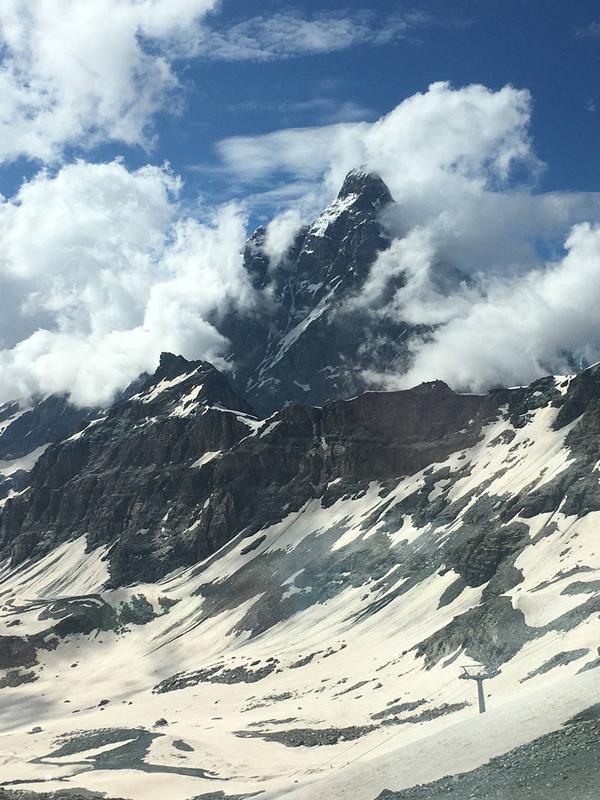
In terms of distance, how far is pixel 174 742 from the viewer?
396ft

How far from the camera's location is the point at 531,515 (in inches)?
7495

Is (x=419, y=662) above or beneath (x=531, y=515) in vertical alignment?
beneath

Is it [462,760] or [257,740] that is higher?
[462,760]

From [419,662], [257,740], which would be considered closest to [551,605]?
[419,662]

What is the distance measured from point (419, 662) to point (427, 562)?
2231 inches

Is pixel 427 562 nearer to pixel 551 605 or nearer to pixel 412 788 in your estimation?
pixel 551 605

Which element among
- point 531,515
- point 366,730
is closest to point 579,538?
point 531,515

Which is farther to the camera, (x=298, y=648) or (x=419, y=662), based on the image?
(x=298, y=648)

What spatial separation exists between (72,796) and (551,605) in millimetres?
73107

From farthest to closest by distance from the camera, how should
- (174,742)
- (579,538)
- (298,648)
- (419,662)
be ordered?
(298,648)
(579,538)
(419,662)
(174,742)

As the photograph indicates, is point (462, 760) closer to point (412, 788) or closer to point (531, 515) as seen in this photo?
point (412, 788)

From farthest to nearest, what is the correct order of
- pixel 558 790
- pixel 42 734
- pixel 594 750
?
pixel 42 734, pixel 594 750, pixel 558 790

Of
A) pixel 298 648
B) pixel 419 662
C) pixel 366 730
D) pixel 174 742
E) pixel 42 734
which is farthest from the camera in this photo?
pixel 298 648

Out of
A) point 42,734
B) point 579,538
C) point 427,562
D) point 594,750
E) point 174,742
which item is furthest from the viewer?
point 427,562
